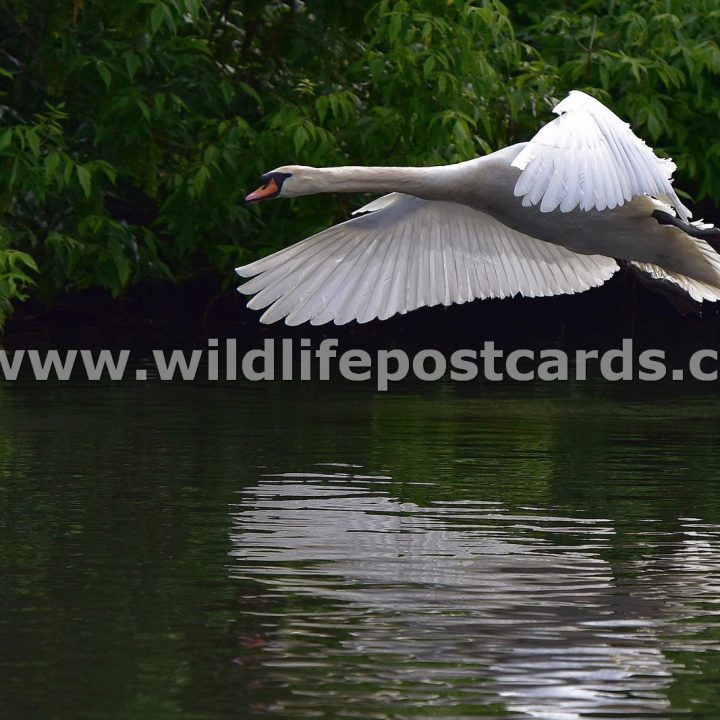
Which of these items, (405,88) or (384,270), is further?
(405,88)

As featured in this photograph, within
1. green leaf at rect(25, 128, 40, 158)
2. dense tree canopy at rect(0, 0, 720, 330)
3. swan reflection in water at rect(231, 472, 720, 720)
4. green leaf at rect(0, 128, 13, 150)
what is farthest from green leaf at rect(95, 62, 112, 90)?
swan reflection in water at rect(231, 472, 720, 720)

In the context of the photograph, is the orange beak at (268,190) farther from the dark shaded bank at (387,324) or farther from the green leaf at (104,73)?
the dark shaded bank at (387,324)

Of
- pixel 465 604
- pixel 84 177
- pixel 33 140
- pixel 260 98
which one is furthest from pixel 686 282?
pixel 260 98

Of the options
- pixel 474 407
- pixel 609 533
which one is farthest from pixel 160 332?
pixel 609 533

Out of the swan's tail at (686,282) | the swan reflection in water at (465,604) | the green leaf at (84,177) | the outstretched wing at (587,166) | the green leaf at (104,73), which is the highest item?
the green leaf at (104,73)

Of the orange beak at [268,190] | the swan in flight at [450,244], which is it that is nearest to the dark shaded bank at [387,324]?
the swan in flight at [450,244]

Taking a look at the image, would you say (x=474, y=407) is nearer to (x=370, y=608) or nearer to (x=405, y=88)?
(x=405, y=88)

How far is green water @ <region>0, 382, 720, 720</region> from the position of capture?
5.98 meters

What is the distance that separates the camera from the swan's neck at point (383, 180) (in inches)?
447

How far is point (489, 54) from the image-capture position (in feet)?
64.7

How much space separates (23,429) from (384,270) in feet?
8.60

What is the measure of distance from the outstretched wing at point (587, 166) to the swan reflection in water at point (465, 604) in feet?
4.94

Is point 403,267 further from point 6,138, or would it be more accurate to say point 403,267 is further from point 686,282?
point 6,138

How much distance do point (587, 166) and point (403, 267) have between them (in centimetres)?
293
